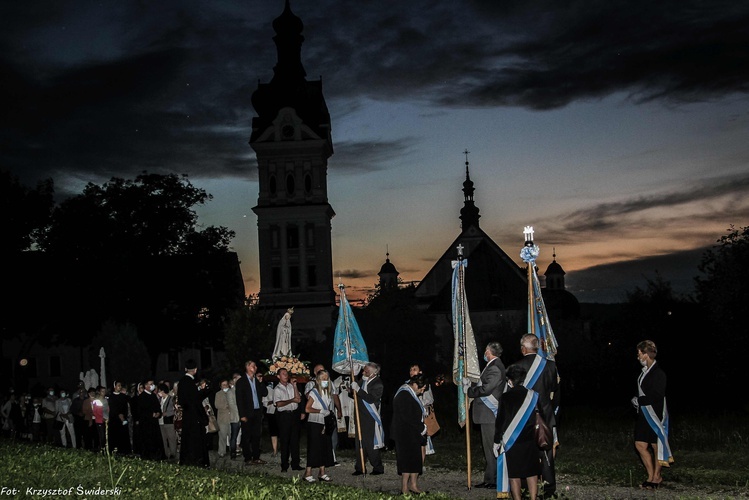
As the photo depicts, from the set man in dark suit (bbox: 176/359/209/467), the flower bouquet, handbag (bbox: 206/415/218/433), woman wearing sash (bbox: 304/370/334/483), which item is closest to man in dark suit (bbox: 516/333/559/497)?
woman wearing sash (bbox: 304/370/334/483)

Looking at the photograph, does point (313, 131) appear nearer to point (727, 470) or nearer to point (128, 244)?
point (128, 244)

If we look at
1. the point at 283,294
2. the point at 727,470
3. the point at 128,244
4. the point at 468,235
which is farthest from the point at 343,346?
the point at 468,235

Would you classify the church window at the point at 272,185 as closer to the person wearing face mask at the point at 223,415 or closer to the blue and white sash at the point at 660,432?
the person wearing face mask at the point at 223,415

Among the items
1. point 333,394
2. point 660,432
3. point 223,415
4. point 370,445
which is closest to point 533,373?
point 660,432

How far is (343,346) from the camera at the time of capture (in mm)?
18422

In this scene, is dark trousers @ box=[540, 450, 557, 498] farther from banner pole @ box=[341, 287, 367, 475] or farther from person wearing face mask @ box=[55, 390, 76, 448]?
person wearing face mask @ box=[55, 390, 76, 448]

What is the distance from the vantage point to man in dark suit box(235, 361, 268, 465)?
20297mm

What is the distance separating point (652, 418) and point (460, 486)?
319cm

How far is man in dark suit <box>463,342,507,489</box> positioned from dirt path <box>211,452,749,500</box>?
17.6 inches

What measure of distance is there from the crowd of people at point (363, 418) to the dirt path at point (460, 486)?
0.96 ft

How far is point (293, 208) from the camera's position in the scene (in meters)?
89.6

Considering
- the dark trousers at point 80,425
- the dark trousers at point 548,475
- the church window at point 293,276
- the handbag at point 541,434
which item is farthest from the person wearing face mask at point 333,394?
the church window at point 293,276

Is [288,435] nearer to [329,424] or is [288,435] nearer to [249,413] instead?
[329,424]

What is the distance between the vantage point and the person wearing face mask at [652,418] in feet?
44.2
